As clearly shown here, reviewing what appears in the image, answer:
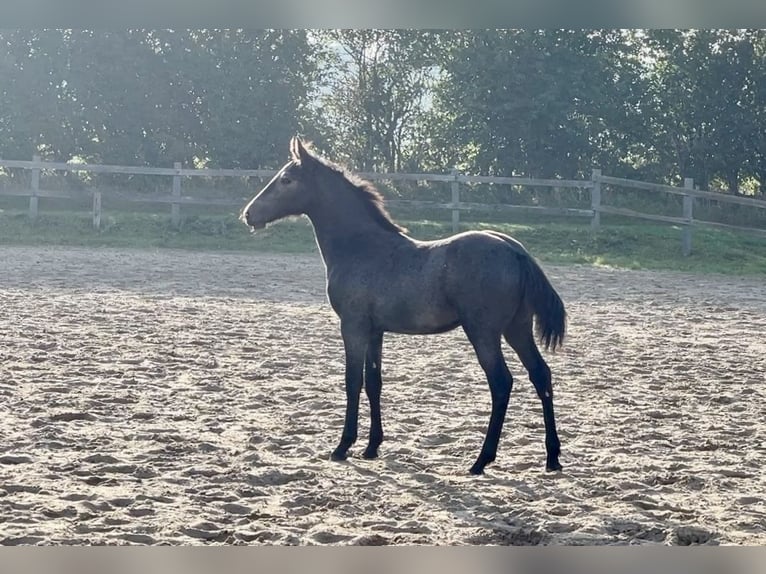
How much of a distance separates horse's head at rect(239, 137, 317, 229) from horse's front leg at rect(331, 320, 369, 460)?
837 millimetres

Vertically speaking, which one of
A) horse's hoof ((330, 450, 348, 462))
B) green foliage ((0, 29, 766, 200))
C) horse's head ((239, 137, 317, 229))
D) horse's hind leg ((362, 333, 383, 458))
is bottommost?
horse's hoof ((330, 450, 348, 462))

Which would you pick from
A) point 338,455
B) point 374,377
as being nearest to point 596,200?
point 374,377

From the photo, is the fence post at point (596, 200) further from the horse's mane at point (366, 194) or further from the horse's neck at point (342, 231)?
the horse's neck at point (342, 231)

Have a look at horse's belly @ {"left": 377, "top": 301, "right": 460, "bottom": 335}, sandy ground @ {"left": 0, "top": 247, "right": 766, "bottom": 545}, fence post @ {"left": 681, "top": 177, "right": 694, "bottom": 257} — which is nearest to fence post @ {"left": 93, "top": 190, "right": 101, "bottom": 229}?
sandy ground @ {"left": 0, "top": 247, "right": 766, "bottom": 545}

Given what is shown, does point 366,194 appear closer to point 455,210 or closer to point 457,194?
point 455,210

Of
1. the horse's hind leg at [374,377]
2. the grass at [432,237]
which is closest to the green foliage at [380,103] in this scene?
the grass at [432,237]

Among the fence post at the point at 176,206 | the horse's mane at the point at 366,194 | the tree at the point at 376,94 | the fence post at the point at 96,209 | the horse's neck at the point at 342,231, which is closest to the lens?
the horse's neck at the point at 342,231

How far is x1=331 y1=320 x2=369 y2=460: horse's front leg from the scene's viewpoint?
4.83 meters

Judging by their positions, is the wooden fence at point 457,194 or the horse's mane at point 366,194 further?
the wooden fence at point 457,194

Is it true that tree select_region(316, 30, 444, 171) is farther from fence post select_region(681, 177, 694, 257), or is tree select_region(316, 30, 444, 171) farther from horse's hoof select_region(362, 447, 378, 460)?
horse's hoof select_region(362, 447, 378, 460)

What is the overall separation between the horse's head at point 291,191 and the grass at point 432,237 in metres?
11.0

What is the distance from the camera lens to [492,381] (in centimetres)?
459

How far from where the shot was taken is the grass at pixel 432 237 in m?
16.4
